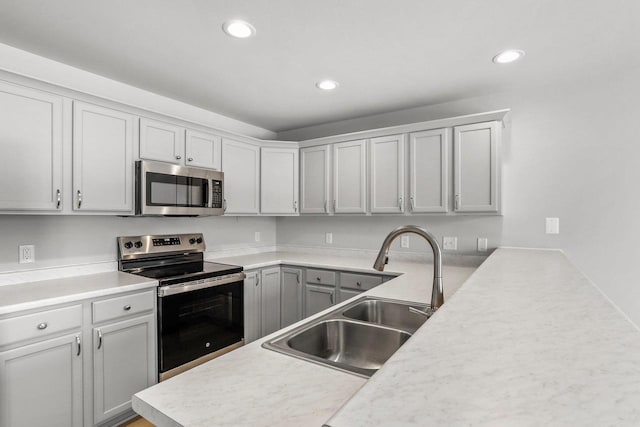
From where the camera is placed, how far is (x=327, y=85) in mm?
2645

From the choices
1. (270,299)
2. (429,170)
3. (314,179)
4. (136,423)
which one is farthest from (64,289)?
(429,170)

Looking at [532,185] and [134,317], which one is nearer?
[134,317]

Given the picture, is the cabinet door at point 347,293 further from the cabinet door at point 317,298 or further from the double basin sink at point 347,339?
the double basin sink at point 347,339

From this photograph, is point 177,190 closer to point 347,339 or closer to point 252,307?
point 252,307

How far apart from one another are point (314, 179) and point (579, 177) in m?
2.35

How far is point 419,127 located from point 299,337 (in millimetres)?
2306

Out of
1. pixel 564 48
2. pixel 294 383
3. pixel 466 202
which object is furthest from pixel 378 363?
pixel 564 48

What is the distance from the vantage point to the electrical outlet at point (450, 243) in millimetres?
3016

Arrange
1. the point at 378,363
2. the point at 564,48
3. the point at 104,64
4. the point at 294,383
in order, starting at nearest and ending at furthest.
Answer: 1. the point at 294,383
2. the point at 378,363
3. the point at 564,48
4. the point at 104,64

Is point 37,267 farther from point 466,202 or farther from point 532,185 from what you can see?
point 532,185

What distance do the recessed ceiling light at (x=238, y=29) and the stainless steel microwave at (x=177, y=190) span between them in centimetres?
117

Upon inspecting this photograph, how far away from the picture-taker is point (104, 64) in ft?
7.50

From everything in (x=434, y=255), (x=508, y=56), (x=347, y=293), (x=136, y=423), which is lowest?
(x=136, y=423)

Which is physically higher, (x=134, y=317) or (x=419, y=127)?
(x=419, y=127)
